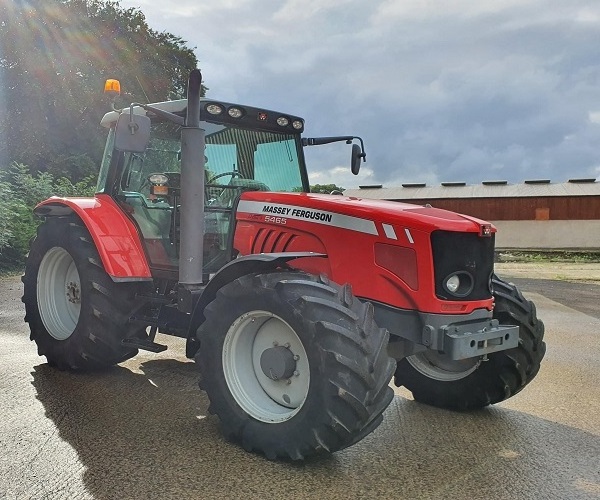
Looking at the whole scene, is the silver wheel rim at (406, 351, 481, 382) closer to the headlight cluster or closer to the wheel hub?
the headlight cluster

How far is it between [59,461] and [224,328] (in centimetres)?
117

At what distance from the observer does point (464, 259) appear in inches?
149

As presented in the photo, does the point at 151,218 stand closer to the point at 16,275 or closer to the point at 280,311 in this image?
the point at 280,311

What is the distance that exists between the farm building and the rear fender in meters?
28.1

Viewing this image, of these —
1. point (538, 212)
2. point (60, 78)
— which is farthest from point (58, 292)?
point (538, 212)

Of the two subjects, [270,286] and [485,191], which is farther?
[485,191]

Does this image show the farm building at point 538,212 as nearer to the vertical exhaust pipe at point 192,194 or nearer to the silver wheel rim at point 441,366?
the silver wheel rim at point 441,366

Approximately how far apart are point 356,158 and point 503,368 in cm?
222

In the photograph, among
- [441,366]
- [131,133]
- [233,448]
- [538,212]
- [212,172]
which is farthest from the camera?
[538,212]

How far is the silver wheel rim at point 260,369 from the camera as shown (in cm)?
358

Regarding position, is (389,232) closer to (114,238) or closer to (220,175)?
(220,175)

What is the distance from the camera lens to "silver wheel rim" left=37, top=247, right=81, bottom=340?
18.1 ft

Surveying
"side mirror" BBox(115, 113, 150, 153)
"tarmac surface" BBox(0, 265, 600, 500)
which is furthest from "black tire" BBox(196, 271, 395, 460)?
"side mirror" BBox(115, 113, 150, 153)

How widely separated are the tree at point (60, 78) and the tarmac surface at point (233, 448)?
19343 mm
